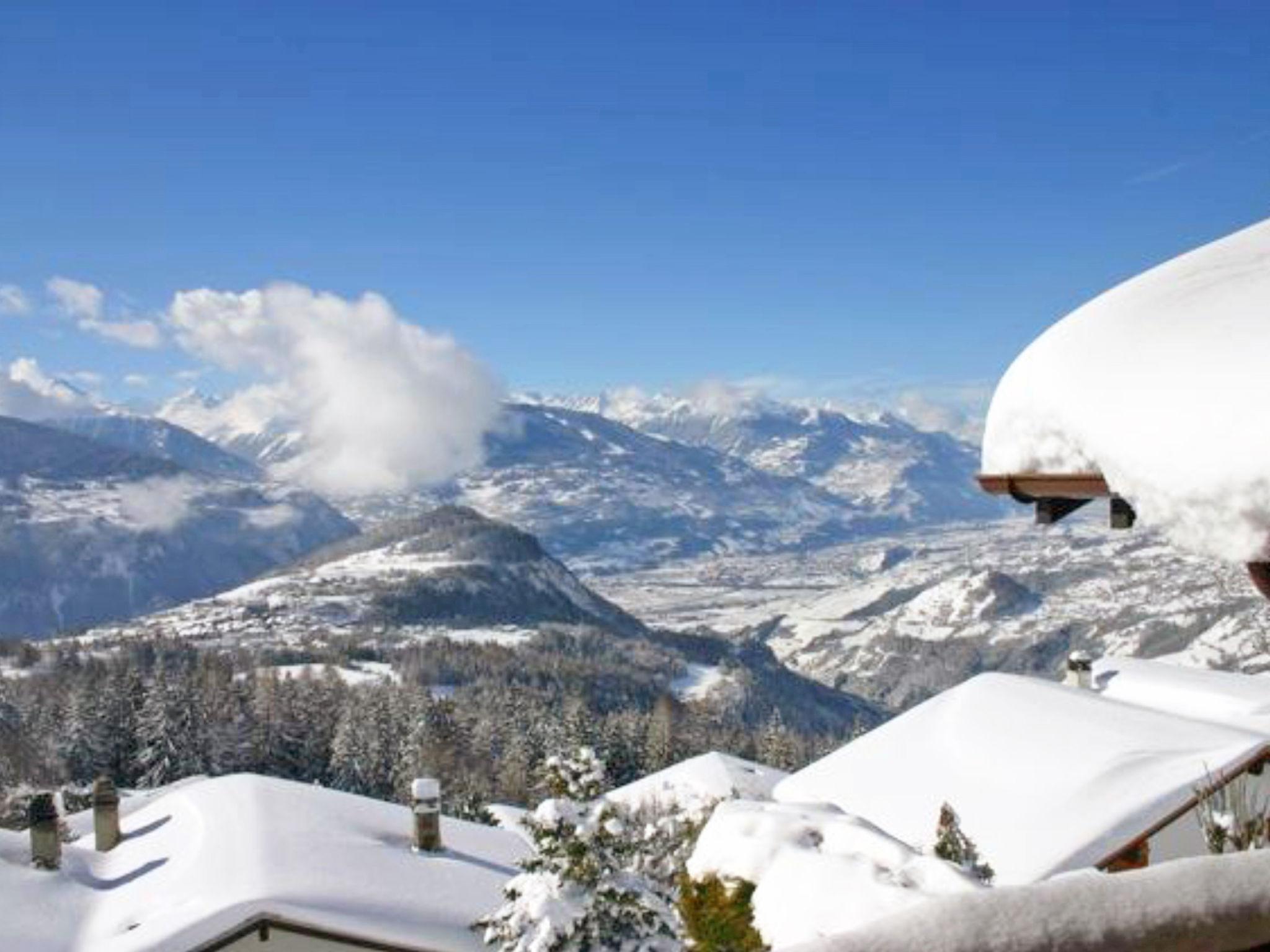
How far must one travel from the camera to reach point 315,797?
24.1 meters

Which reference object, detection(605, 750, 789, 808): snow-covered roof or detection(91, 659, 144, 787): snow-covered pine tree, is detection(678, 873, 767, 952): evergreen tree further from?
detection(91, 659, 144, 787): snow-covered pine tree

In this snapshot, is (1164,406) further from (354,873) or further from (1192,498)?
(354,873)

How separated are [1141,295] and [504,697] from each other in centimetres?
11869

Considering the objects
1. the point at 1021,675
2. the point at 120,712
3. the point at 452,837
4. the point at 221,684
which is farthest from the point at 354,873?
the point at 221,684

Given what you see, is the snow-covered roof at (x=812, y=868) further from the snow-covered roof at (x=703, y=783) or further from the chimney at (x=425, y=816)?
the snow-covered roof at (x=703, y=783)

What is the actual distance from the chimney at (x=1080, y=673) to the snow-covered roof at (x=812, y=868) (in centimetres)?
2989

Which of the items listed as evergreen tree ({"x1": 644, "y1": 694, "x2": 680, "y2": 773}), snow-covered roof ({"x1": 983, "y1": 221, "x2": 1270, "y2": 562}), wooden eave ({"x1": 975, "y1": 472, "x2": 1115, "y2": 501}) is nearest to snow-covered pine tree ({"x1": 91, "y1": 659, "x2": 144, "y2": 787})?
evergreen tree ({"x1": 644, "y1": 694, "x2": 680, "y2": 773})

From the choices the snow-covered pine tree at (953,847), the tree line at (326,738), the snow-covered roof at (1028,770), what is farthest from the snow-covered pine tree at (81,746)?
the snow-covered pine tree at (953,847)

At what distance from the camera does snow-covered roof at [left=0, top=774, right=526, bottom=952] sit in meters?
17.0

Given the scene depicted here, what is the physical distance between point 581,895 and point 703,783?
31950 mm

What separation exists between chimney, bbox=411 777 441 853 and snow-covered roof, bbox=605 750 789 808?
1768 centimetres

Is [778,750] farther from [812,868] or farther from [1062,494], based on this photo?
[1062,494]

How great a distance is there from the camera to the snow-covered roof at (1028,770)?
2120cm

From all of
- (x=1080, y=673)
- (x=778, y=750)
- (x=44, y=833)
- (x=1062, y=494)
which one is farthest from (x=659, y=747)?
(x=1062, y=494)
